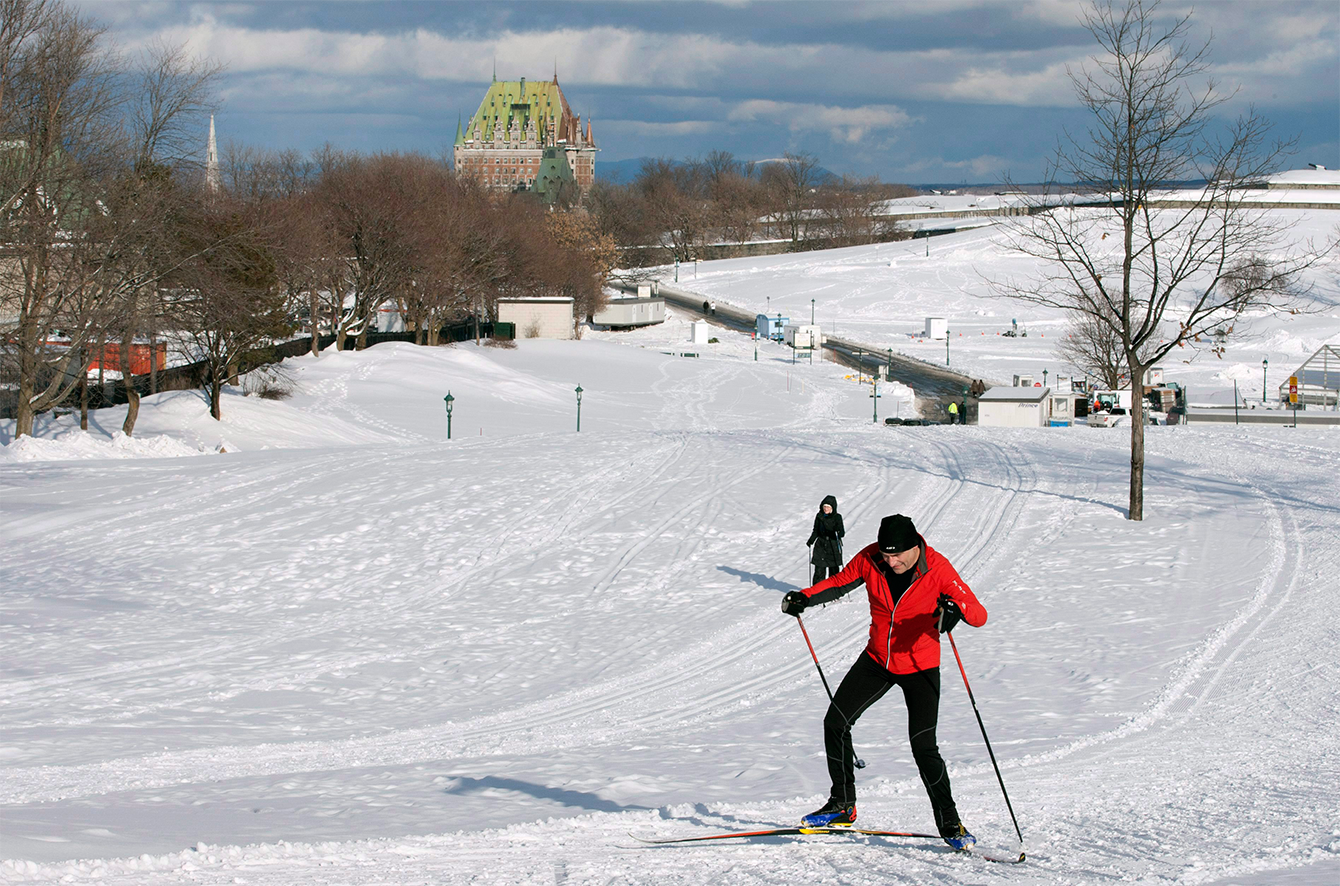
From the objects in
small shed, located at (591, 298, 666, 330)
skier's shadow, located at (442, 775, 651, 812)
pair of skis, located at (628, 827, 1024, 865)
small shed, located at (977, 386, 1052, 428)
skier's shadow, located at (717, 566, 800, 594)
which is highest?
small shed, located at (591, 298, 666, 330)

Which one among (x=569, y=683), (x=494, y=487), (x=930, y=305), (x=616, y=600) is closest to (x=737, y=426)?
(x=494, y=487)

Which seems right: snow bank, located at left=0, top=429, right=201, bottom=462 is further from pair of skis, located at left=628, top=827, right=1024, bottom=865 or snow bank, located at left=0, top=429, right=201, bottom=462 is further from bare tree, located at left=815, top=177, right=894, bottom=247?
bare tree, located at left=815, top=177, right=894, bottom=247

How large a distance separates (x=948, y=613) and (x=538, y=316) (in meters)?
66.8

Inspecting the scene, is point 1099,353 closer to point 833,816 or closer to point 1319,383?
point 1319,383

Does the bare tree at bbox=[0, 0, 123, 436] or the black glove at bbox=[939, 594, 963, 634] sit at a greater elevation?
the bare tree at bbox=[0, 0, 123, 436]

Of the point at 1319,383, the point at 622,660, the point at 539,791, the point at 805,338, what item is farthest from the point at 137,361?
the point at 1319,383

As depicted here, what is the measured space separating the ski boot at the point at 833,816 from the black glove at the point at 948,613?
1166 millimetres

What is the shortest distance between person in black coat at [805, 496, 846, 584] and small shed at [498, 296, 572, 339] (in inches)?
2305

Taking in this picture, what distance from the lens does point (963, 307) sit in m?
104

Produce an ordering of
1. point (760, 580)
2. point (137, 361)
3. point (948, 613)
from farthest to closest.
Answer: point (137, 361)
point (760, 580)
point (948, 613)

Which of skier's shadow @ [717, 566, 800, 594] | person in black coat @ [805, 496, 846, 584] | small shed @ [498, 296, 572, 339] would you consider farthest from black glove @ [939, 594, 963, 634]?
small shed @ [498, 296, 572, 339]

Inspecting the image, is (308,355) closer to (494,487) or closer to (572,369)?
(572,369)

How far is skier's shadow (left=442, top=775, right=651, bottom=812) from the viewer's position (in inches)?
271

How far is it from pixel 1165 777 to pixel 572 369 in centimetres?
4977
